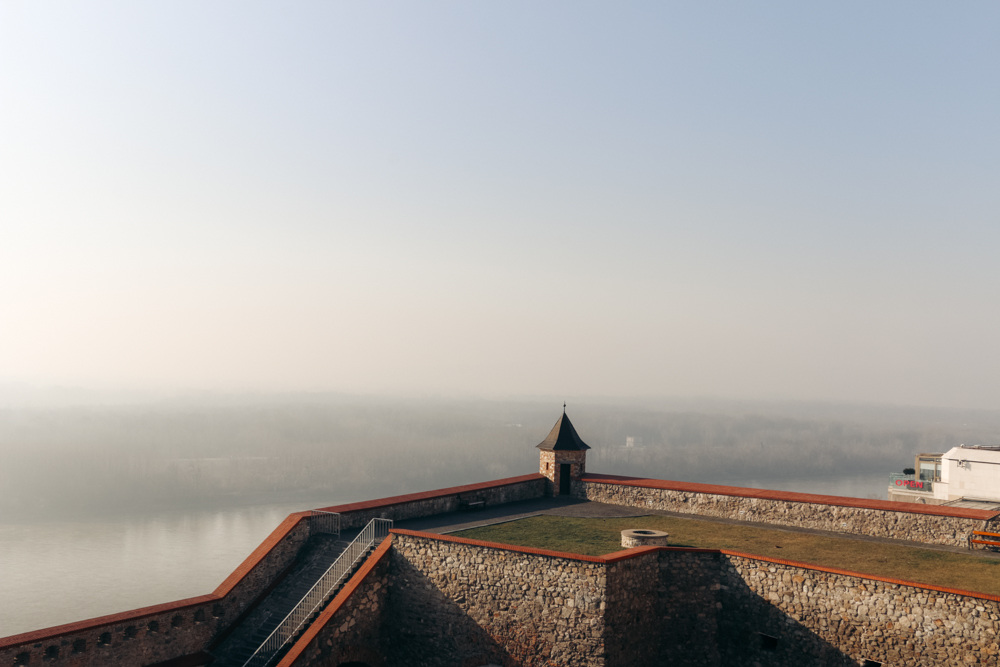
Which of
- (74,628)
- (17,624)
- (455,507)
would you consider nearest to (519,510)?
(455,507)

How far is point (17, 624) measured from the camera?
70.8 m

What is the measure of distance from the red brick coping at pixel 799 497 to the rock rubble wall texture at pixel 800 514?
11cm

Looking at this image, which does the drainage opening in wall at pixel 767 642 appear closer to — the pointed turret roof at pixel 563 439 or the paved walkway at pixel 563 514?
the paved walkway at pixel 563 514

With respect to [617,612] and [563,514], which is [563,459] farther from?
[617,612]

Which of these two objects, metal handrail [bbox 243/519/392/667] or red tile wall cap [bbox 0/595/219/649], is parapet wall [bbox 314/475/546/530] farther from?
red tile wall cap [bbox 0/595/219/649]

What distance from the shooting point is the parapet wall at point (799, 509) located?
17.1 m

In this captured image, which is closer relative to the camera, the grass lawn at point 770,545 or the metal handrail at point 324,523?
the grass lawn at point 770,545

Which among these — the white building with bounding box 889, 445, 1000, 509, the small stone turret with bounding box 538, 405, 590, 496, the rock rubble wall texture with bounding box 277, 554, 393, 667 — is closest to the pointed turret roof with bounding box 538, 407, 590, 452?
the small stone turret with bounding box 538, 405, 590, 496

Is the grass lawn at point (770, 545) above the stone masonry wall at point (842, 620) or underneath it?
above

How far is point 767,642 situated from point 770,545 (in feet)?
8.81

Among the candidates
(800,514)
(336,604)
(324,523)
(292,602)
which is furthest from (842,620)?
(324,523)

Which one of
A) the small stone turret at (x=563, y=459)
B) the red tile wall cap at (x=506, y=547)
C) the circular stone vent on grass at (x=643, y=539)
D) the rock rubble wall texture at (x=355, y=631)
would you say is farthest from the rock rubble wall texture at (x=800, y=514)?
the rock rubble wall texture at (x=355, y=631)

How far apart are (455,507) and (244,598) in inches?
287

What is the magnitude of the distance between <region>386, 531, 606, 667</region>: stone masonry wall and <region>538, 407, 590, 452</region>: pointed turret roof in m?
8.82
